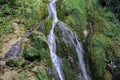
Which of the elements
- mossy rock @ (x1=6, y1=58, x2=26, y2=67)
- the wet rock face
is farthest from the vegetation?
the wet rock face

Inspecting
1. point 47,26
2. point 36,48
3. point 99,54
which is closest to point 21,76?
point 36,48

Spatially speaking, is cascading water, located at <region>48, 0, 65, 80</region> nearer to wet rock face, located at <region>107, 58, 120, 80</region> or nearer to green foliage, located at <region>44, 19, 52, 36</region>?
green foliage, located at <region>44, 19, 52, 36</region>

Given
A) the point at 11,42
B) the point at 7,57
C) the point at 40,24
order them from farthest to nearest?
the point at 40,24 → the point at 11,42 → the point at 7,57

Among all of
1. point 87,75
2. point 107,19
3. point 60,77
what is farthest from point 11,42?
point 107,19

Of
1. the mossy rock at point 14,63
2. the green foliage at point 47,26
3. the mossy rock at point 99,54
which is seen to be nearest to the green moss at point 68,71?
the mossy rock at point 99,54

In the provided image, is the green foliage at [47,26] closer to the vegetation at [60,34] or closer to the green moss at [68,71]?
the vegetation at [60,34]

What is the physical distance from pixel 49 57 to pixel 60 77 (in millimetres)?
1135

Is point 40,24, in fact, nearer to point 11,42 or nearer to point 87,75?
point 11,42

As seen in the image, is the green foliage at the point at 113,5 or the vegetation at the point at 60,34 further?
the green foliage at the point at 113,5

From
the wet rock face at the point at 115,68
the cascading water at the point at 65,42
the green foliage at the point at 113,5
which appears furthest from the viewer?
the green foliage at the point at 113,5

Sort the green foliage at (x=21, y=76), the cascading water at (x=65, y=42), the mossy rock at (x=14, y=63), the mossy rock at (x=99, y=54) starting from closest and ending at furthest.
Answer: the green foliage at (x=21, y=76)
the mossy rock at (x=14, y=63)
the cascading water at (x=65, y=42)
the mossy rock at (x=99, y=54)

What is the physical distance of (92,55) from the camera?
1460 centimetres

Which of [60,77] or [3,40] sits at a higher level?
[3,40]

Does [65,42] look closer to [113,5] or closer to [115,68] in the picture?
[115,68]
